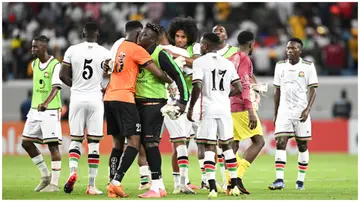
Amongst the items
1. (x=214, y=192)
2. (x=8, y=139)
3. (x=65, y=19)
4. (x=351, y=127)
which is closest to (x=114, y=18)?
(x=65, y=19)

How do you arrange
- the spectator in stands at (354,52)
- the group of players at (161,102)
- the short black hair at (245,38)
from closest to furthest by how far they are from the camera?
1. the group of players at (161,102)
2. the short black hair at (245,38)
3. the spectator in stands at (354,52)

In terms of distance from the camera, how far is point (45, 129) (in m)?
13.9

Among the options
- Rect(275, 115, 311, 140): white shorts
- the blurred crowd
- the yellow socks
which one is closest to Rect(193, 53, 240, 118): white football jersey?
the yellow socks

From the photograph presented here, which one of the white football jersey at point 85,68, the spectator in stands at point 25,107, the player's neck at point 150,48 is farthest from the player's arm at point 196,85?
the spectator in stands at point 25,107

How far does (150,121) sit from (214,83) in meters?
1.05

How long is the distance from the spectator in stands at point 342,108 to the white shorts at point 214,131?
53.3 ft

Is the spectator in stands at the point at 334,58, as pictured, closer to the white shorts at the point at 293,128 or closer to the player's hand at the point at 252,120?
the white shorts at the point at 293,128

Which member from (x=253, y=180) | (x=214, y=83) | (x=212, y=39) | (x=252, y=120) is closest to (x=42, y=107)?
(x=214, y=83)

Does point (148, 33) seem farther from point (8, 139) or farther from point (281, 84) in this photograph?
point (8, 139)

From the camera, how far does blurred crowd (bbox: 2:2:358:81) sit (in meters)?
29.9

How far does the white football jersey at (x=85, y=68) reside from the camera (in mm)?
13312

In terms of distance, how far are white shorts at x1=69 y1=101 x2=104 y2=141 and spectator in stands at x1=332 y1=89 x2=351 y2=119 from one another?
16068 millimetres

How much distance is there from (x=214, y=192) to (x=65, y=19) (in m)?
20.4

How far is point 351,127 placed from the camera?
87.9 feet
